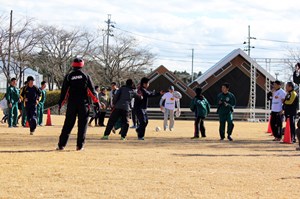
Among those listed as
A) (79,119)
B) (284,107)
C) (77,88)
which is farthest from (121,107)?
(284,107)

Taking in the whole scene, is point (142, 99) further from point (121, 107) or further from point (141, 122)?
point (121, 107)

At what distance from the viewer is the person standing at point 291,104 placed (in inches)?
646

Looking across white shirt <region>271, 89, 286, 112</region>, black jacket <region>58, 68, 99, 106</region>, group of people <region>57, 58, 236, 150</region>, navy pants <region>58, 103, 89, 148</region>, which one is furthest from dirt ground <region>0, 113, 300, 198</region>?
white shirt <region>271, 89, 286, 112</region>

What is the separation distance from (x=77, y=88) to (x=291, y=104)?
7235 mm

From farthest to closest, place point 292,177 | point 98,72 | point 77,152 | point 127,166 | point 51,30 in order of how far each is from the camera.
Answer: point 98,72 → point 51,30 → point 77,152 → point 127,166 → point 292,177

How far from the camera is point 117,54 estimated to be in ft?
228

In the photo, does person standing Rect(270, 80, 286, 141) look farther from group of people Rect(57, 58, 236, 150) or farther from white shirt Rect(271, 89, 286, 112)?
group of people Rect(57, 58, 236, 150)

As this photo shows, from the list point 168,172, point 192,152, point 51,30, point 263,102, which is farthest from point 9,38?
point 168,172

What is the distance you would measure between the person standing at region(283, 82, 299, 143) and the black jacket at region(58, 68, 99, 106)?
22.4 ft

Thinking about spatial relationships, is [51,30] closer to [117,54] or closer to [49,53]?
[49,53]

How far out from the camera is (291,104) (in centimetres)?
1650

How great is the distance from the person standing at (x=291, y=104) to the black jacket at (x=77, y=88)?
268 inches

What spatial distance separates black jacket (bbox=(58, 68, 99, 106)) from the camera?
11664mm

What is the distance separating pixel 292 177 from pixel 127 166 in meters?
2.60
